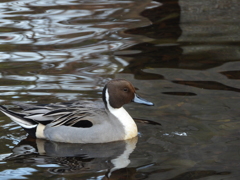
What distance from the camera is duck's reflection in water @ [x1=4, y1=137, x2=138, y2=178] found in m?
5.45

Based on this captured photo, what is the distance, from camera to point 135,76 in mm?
8492

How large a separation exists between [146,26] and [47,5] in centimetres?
338

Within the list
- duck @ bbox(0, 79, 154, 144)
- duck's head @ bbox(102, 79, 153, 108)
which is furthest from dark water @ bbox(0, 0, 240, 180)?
duck's head @ bbox(102, 79, 153, 108)

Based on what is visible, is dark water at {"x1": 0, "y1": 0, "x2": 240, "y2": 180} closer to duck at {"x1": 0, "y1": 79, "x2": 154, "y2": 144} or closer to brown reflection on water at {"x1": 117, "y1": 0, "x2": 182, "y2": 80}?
brown reflection on water at {"x1": 117, "y1": 0, "x2": 182, "y2": 80}

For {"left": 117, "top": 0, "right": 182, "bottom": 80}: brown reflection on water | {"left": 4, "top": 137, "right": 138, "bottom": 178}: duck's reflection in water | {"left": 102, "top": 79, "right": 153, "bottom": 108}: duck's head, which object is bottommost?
{"left": 4, "top": 137, "right": 138, "bottom": 178}: duck's reflection in water

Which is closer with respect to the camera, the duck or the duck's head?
the duck

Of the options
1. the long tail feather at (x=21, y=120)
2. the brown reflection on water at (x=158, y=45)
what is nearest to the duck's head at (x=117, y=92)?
the long tail feather at (x=21, y=120)

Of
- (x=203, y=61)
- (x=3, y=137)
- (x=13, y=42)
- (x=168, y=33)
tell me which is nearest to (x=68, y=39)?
(x=13, y=42)

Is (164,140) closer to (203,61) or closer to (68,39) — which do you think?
(203,61)

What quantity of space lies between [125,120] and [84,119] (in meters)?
0.50

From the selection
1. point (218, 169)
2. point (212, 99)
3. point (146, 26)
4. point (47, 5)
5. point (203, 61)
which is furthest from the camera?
point (47, 5)

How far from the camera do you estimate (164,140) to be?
6.12 meters

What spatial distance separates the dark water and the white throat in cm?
10

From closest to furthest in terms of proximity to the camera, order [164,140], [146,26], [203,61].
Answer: [164,140]
[203,61]
[146,26]
